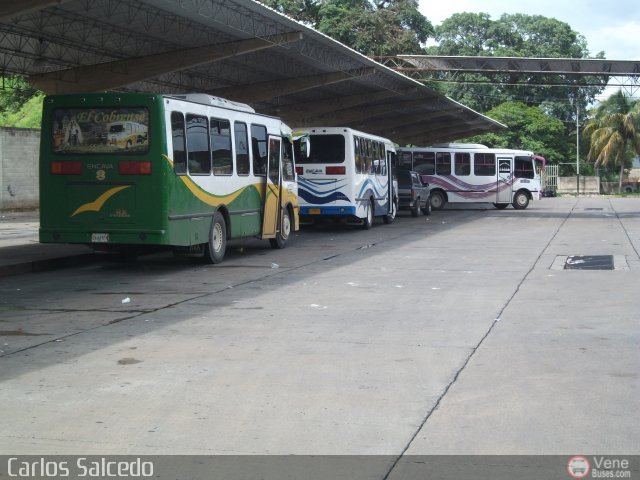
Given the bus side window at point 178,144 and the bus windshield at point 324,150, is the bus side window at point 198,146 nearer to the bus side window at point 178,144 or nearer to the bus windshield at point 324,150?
the bus side window at point 178,144

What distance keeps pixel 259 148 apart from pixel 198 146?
324 cm

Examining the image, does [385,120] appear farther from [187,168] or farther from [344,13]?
[187,168]

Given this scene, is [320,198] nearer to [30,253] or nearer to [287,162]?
[287,162]

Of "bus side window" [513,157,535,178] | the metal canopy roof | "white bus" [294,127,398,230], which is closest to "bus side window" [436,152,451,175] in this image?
"bus side window" [513,157,535,178]

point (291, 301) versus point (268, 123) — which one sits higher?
point (268, 123)

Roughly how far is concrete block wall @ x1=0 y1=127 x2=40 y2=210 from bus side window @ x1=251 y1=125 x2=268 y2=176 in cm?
1777

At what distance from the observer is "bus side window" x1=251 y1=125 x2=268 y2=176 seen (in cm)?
1955

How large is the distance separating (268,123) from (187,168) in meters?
4.56

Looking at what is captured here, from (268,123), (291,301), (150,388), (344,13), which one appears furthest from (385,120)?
(150,388)

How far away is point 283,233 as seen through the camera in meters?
21.6

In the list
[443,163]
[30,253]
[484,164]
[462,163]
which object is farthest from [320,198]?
[484,164]

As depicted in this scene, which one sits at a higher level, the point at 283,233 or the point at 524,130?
the point at 524,130

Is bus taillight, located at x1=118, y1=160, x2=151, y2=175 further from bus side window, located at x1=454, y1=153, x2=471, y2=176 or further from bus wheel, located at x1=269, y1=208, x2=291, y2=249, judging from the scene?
bus side window, located at x1=454, y1=153, x2=471, y2=176

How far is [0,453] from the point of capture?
5.70 m
